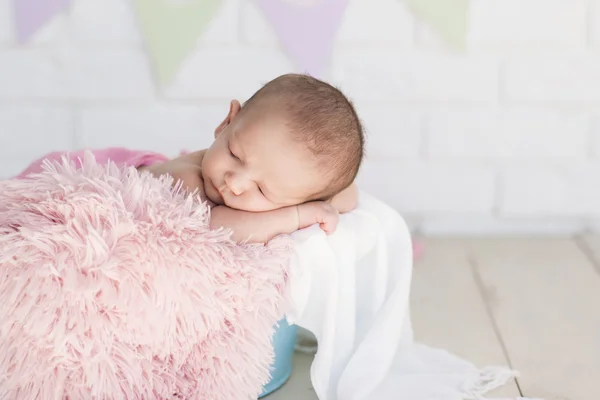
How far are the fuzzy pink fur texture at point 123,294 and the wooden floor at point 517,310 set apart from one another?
0.70 ft

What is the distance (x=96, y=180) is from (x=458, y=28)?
3.27ft

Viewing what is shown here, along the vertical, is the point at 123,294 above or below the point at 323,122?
below

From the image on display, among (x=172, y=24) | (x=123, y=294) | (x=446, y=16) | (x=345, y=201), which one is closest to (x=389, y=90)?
(x=446, y=16)

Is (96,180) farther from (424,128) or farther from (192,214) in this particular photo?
(424,128)

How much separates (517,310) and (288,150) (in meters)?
0.61

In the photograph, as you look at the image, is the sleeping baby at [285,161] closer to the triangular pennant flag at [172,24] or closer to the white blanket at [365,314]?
the white blanket at [365,314]

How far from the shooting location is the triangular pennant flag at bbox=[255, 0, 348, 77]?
1677mm

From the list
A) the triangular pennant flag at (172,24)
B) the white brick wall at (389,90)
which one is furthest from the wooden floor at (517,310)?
the triangular pennant flag at (172,24)

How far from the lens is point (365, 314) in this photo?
1183mm

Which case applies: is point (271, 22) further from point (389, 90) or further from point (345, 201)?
point (345, 201)

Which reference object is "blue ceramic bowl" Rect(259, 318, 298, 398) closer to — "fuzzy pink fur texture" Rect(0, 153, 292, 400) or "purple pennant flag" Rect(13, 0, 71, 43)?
"fuzzy pink fur texture" Rect(0, 153, 292, 400)

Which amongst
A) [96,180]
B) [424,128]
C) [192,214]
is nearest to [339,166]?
[192,214]

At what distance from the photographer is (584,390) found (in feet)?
3.80

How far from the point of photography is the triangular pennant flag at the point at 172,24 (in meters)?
1.68
